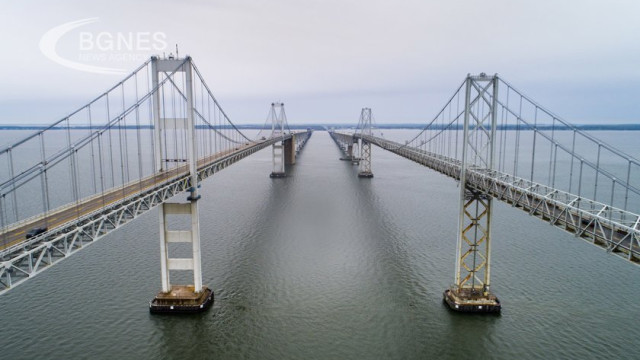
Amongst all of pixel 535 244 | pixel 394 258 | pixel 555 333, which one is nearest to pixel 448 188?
pixel 535 244

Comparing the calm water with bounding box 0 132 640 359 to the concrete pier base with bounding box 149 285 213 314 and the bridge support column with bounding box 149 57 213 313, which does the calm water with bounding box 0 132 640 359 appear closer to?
the concrete pier base with bounding box 149 285 213 314

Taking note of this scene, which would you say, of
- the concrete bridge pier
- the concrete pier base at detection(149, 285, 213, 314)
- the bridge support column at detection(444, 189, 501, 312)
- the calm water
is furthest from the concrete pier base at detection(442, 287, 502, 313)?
the concrete bridge pier

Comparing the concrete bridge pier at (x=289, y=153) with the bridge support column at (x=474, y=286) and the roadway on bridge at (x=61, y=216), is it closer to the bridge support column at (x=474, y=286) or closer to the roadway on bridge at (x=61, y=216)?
the roadway on bridge at (x=61, y=216)

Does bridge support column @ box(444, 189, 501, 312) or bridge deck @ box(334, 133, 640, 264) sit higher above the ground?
bridge deck @ box(334, 133, 640, 264)

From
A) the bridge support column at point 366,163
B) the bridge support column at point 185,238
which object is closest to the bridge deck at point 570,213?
the bridge support column at point 185,238

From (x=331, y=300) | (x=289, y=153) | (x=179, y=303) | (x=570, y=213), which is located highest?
(x=570, y=213)

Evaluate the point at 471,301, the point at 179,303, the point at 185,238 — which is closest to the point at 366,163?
the point at 471,301

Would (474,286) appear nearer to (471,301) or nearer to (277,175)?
(471,301)
